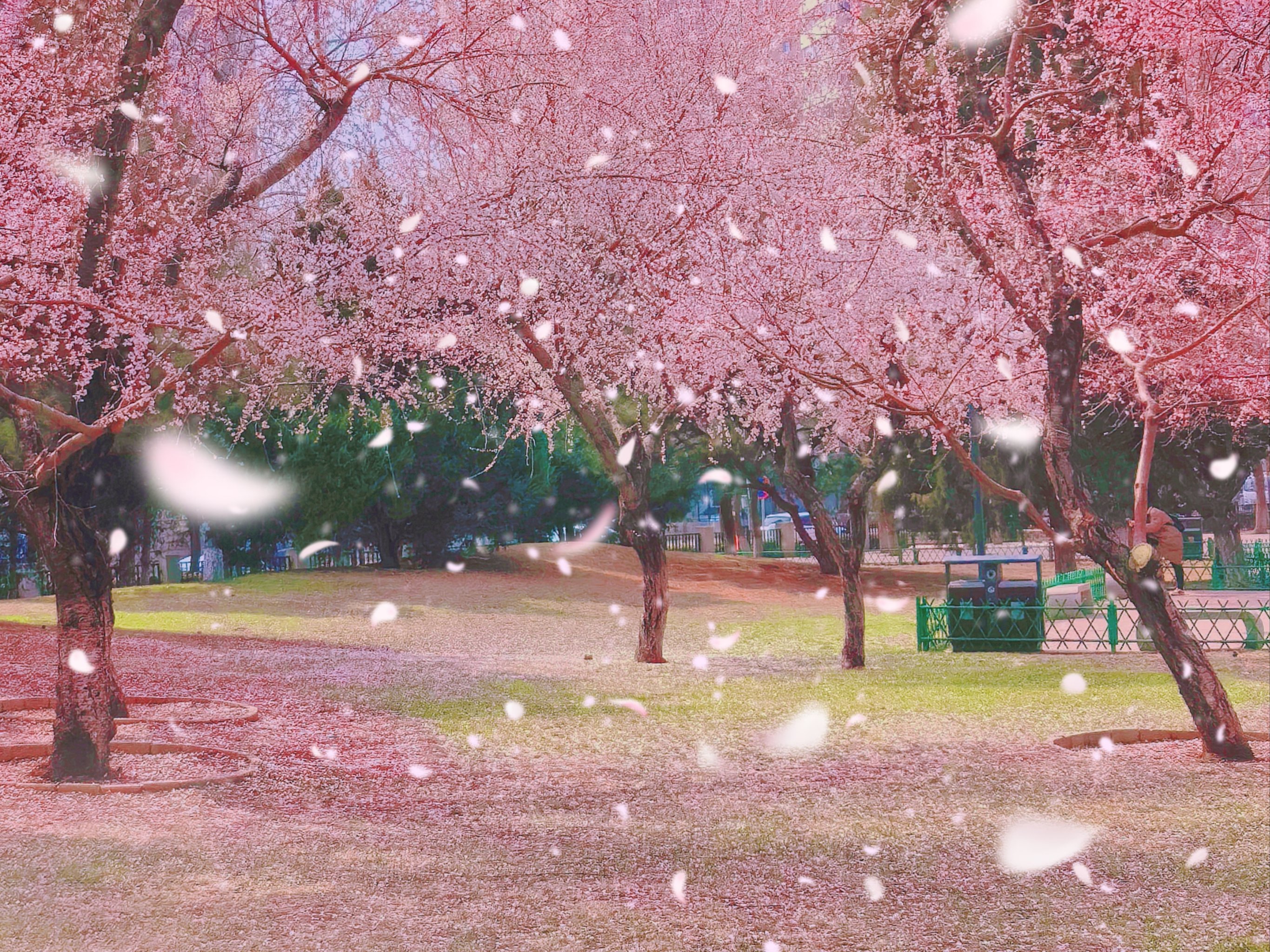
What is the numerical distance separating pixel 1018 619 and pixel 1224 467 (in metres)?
14.8

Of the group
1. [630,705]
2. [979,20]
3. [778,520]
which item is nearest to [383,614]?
[630,705]

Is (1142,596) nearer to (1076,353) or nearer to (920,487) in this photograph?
(1076,353)

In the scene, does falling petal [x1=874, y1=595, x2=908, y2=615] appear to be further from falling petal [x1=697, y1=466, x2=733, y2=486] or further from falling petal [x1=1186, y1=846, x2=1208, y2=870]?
falling petal [x1=1186, y1=846, x2=1208, y2=870]

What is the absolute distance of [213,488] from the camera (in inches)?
1312

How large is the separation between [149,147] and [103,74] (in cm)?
184

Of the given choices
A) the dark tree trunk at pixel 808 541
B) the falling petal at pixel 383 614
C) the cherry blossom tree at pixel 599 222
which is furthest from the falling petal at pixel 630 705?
the dark tree trunk at pixel 808 541

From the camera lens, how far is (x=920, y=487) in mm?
41156

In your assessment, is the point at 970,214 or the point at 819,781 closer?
the point at 819,781

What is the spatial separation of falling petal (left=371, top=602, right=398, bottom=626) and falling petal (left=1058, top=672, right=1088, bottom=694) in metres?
13.4

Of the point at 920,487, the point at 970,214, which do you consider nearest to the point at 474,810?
the point at 970,214

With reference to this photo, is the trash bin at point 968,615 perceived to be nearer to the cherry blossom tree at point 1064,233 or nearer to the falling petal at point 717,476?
the cherry blossom tree at point 1064,233

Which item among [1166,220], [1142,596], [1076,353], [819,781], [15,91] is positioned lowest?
[819,781]

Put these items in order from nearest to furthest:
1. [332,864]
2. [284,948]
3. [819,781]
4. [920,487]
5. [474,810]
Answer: [284,948]
[332,864]
[474,810]
[819,781]
[920,487]

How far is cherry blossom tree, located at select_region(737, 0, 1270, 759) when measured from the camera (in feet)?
35.8
